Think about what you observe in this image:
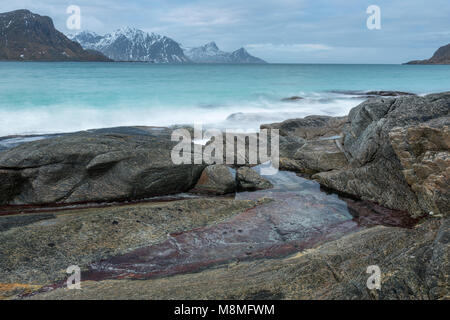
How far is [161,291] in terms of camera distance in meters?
3.63

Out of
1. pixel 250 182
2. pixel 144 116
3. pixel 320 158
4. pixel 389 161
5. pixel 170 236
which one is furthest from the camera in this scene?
pixel 144 116

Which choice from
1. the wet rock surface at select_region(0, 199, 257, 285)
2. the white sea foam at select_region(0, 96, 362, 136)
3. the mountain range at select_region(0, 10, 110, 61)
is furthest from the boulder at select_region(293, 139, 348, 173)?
the mountain range at select_region(0, 10, 110, 61)

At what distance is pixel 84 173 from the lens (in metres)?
7.78

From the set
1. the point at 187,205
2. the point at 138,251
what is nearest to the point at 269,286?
the point at 138,251

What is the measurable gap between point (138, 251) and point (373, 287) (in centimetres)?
336

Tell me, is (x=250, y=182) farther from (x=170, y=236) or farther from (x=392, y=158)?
(x=170, y=236)

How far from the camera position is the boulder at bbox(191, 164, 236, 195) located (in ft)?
27.3

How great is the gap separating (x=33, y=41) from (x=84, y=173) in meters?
161

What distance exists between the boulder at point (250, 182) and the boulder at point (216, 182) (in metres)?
0.27

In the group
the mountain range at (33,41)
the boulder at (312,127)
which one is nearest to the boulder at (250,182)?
the boulder at (312,127)

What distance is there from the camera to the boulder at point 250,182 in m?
8.62
